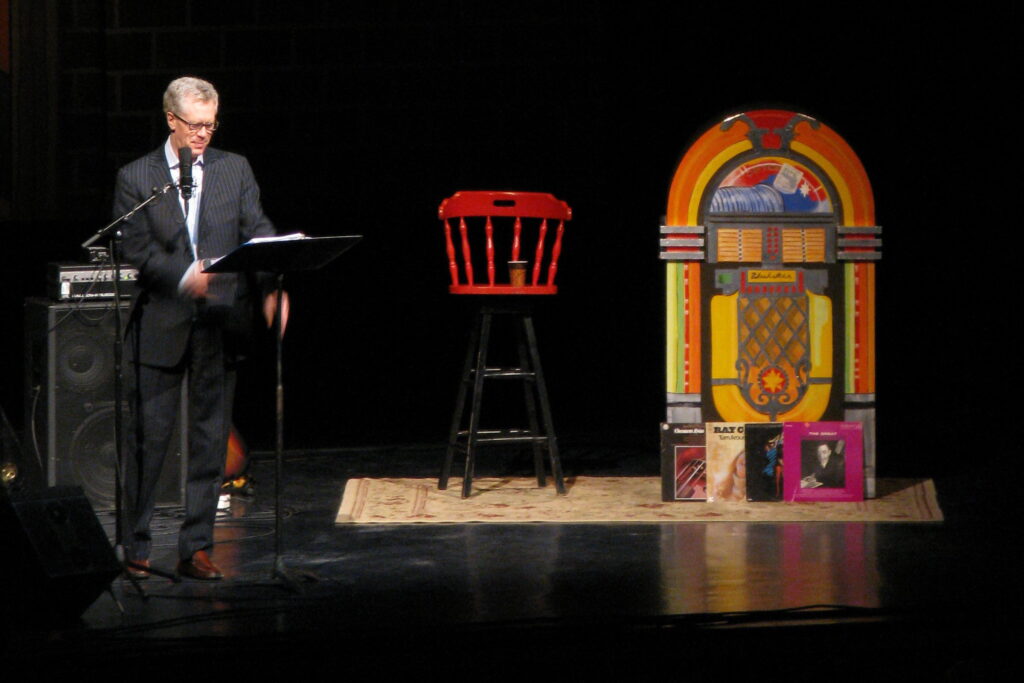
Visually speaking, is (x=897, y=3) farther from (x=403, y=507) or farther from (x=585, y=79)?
(x=403, y=507)

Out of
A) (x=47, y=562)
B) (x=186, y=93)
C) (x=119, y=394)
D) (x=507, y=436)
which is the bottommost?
(x=47, y=562)

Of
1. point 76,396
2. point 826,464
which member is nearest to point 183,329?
point 76,396

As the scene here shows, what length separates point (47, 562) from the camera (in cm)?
411

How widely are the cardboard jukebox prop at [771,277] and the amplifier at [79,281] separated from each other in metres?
2.19

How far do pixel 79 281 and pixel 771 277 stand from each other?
2727 millimetres

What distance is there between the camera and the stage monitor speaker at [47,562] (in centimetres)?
410

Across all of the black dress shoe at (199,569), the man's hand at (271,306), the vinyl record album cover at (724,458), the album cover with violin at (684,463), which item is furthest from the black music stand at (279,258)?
the vinyl record album cover at (724,458)

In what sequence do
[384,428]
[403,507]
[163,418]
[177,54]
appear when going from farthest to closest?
[384,428], [177,54], [403,507], [163,418]

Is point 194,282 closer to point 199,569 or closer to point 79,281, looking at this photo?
point 199,569

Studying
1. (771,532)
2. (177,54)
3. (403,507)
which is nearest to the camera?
(771,532)

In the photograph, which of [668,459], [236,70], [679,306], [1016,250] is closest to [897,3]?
[1016,250]

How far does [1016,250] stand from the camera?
7.54m

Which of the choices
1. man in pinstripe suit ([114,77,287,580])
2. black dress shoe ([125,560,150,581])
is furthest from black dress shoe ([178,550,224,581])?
black dress shoe ([125,560,150,581])

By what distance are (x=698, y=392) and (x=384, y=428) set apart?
84.4 inches
